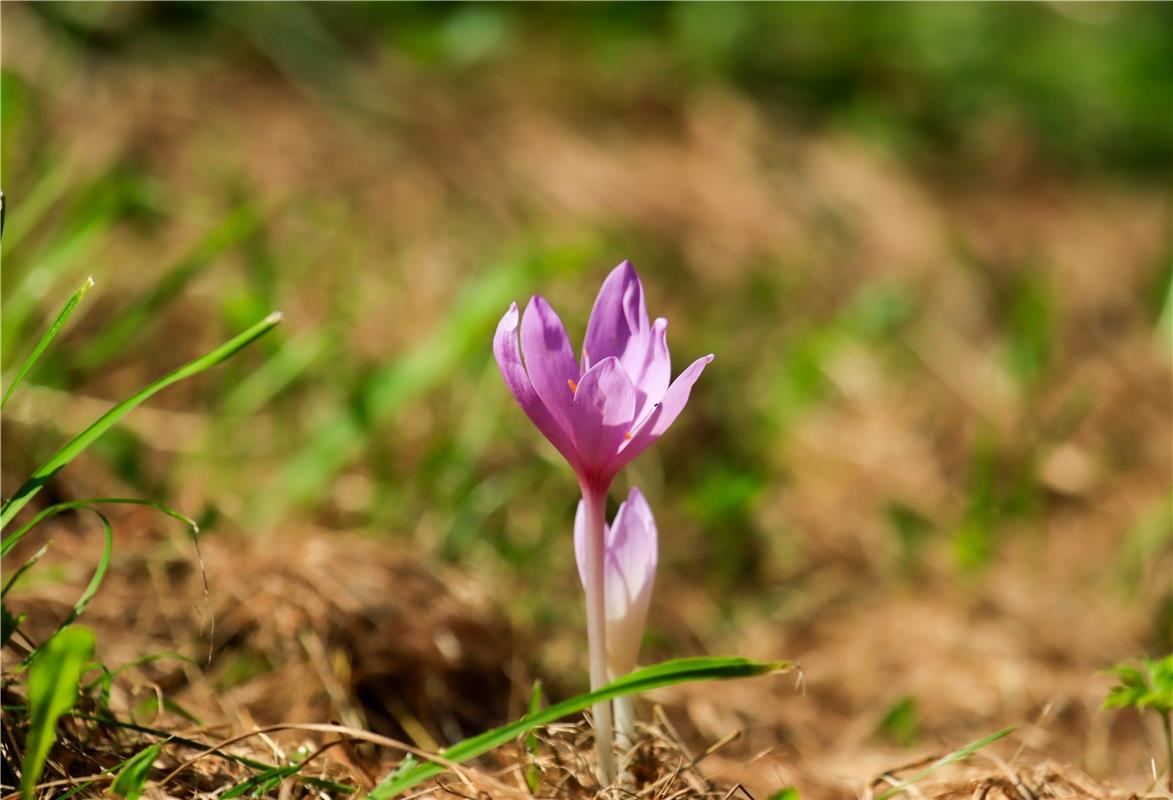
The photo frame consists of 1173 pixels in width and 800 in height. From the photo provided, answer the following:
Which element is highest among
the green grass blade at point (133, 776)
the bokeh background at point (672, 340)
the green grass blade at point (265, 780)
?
the green grass blade at point (133, 776)

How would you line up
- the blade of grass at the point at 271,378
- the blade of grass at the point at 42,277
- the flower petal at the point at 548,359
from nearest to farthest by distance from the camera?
the flower petal at the point at 548,359 < the blade of grass at the point at 42,277 < the blade of grass at the point at 271,378

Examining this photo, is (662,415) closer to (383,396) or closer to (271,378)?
(383,396)

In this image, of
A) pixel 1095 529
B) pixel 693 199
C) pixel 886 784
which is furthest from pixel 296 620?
pixel 693 199

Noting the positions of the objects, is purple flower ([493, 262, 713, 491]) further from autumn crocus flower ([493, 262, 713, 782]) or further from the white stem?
the white stem

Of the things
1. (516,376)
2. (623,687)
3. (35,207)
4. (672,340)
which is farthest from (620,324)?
(672,340)

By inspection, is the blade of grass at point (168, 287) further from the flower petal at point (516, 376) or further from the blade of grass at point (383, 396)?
the flower petal at point (516, 376)

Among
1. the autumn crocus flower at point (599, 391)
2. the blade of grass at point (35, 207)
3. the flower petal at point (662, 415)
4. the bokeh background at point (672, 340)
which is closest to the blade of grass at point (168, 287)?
the bokeh background at point (672, 340)

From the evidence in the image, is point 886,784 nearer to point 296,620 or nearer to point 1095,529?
point 296,620

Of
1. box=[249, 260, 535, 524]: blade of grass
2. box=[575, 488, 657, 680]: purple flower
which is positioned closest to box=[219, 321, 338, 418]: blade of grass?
box=[249, 260, 535, 524]: blade of grass

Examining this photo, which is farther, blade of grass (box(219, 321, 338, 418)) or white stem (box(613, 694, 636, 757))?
blade of grass (box(219, 321, 338, 418))
